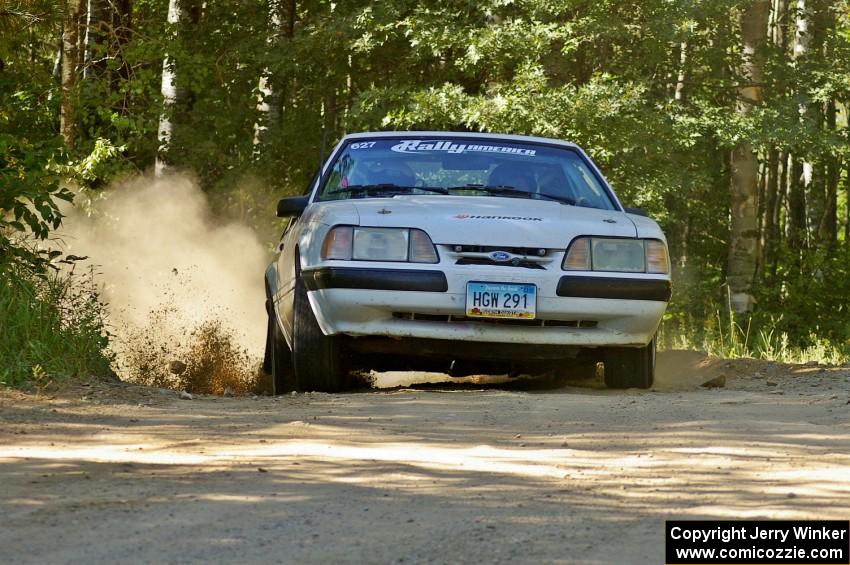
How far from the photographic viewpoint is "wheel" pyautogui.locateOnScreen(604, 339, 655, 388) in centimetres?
814

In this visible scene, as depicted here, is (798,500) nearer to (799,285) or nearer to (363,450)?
(363,450)

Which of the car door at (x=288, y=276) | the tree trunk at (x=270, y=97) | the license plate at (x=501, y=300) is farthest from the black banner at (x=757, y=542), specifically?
the tree trunk at (x=270, y=97)

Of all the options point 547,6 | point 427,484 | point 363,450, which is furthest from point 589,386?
point 547,6

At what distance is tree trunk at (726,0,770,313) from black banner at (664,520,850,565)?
18397mm

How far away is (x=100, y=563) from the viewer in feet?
11.9

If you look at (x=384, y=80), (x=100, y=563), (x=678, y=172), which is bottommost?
(x=100, y=563)

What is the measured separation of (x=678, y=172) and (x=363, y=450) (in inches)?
564

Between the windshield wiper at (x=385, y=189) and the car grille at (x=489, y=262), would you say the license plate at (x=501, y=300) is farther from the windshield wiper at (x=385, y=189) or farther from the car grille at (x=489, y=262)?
the windshield wiper at (x=385, y=189)

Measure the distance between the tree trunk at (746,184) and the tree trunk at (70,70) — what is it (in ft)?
33.6

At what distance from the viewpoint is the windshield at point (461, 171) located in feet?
27.4

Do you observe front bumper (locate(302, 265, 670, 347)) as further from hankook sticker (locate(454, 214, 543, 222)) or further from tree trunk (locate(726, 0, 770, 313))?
tree trunk (locate(726, 0, 770, 313))

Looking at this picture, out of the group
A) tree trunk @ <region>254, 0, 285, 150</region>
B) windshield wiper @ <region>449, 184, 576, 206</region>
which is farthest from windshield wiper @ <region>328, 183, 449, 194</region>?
tree trunk @ <region>254, 0, 285, 150</region>

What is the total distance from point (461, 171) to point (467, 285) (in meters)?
1.45

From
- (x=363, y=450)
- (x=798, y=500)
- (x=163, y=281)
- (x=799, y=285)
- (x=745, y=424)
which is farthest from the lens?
(x=799, y=285)
